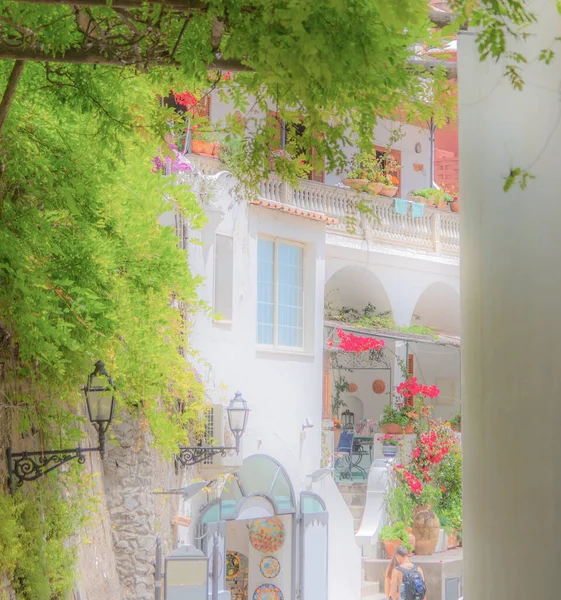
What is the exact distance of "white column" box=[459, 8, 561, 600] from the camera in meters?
4.68

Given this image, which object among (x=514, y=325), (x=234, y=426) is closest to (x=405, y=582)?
(x=234, y=426)

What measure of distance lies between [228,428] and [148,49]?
1043 cm

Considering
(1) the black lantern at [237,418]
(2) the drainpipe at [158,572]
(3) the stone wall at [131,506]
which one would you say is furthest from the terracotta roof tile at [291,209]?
(2) the drainpipe at [158,572]

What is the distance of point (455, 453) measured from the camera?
853 inches

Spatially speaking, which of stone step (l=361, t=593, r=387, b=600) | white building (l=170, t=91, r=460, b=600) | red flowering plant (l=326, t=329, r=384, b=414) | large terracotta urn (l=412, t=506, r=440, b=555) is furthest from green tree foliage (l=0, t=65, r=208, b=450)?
large terracotta urn (l=412, t=506, r=440, b=555)

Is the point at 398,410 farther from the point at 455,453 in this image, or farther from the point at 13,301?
the point at 13,301

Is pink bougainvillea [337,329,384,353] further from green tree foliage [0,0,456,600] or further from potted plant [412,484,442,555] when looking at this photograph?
green tree foliage [0,0,456,600]

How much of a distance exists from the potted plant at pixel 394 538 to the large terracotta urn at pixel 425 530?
1.84 feet

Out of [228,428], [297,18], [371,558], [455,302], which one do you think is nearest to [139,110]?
[297,18]

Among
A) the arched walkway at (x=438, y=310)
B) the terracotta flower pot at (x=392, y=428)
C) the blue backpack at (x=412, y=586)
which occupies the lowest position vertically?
the blue backpack at (x=412, y=586)

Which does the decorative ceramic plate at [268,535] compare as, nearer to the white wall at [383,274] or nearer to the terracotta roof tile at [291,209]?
the terracotta roof tile at [291,209]

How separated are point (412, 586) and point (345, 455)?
24.6 feet

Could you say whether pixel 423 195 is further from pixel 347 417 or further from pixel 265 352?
pixel 265 352

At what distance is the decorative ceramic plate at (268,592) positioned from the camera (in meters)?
17.1
